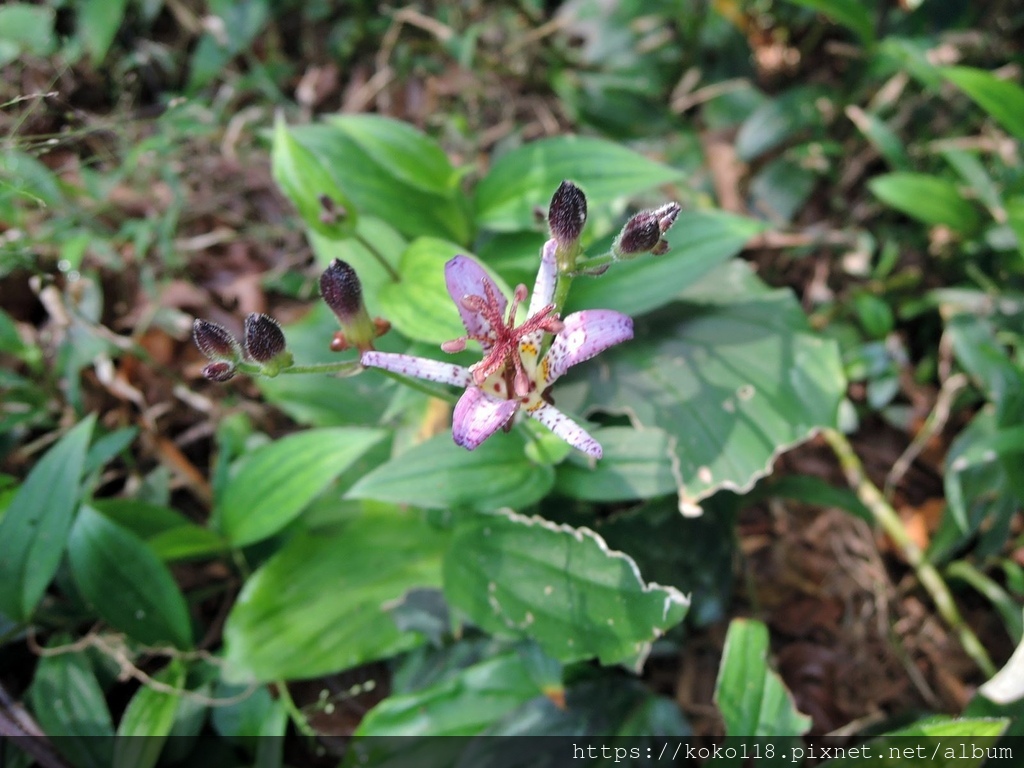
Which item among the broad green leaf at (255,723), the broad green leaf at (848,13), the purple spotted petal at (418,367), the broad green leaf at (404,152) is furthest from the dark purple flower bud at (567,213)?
the broad green leaf at (848,13)

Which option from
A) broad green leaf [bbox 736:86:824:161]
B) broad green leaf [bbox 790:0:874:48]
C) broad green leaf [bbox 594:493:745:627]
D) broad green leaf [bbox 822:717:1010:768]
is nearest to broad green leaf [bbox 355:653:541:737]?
broad green leaf [bbox 594:493:745:627]

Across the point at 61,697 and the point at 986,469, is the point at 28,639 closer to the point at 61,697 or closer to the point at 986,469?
the point at 61,697

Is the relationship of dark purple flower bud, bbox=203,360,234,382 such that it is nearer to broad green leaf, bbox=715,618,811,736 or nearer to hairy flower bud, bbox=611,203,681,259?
hairy flower bud, bbox=611,203,681,259

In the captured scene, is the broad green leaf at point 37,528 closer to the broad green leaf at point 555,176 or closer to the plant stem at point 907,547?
the broad green leaf at point 555,176

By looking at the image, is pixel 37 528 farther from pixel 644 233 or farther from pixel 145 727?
pixel 644 233

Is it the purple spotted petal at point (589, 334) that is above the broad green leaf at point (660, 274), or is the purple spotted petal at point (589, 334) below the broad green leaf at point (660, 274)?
above

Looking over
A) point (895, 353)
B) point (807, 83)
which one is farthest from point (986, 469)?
point (807, 83)

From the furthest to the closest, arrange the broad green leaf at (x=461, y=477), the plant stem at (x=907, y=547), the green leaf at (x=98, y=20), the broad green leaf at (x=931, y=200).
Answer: the green leaf at (x=98, y=20), the broad green leaf at (x=931, y=200), the plant stem at (x=907, y=547), the broad green leaf at (x=461, y=477)

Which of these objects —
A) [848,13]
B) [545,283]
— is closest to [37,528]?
[545,283]
